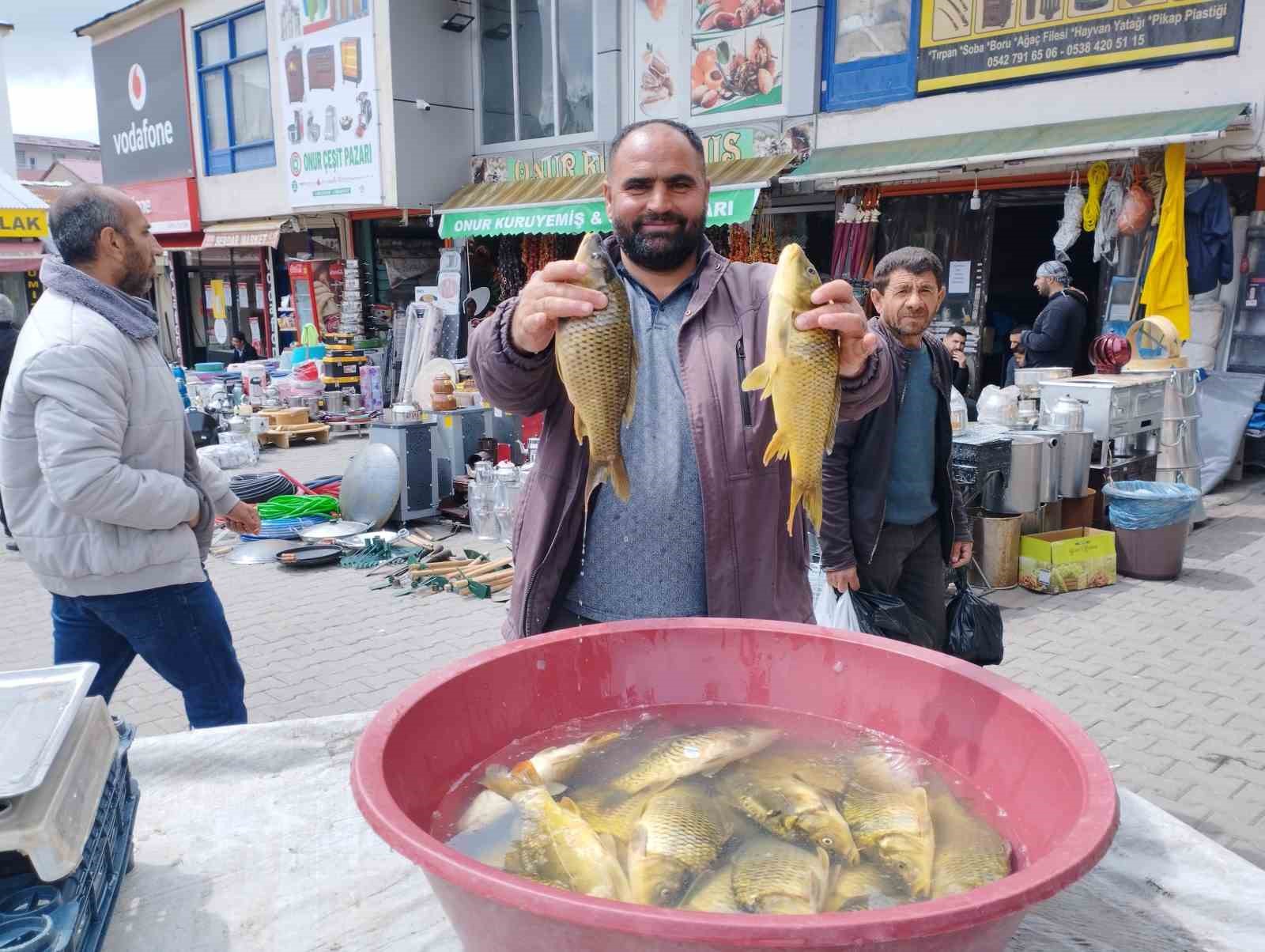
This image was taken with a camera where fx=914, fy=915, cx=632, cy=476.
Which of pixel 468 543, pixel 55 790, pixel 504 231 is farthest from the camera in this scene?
pixel 504 231

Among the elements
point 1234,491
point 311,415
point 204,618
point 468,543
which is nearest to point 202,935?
point 204,618

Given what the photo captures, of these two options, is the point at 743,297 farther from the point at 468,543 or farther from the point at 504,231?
the point at 504,231

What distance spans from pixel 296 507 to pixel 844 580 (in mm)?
6243

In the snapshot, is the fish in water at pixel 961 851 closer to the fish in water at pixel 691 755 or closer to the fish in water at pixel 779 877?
the fish in water at pixel 779 877

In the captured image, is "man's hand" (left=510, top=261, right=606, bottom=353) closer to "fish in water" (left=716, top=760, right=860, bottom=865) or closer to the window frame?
"fish in water" (left=716, top=760, right=860, bottom=865)

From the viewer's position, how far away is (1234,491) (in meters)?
9.19

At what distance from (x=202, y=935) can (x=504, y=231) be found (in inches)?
502

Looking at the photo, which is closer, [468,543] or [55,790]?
[55,790]

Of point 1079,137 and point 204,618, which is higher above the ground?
point 1079,137

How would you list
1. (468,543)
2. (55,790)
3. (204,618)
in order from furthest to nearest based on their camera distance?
(468,543)
(204,618)
(55,790)

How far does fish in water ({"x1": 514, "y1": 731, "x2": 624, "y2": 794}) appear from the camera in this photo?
68.2 inches

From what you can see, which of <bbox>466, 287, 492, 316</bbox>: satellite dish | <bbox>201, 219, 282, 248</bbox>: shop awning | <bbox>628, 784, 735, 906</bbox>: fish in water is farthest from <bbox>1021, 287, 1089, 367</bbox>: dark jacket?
<bbox>201, 219, 282, 248</bbox>: shop awning

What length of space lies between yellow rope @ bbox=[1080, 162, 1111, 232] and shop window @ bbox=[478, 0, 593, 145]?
7.61m

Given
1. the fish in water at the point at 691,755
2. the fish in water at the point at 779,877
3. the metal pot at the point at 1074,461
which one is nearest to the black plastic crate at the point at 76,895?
the fish in water at the point at 691,755
